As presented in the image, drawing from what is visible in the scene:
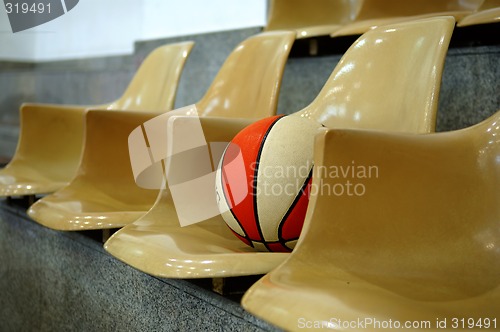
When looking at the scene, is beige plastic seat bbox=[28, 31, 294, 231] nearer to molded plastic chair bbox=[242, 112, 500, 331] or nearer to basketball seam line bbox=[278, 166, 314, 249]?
basketball seam line bbox=[278, 166, 314, 249]

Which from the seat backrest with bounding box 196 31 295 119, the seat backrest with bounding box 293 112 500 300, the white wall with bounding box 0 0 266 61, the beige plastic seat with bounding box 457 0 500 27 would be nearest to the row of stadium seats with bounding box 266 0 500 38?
the beige plastic seat with bounding box 457 0 500 27

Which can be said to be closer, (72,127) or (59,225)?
(59,225)

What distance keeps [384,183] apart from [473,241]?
20cm

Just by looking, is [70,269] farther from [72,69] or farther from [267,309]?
[72,69]

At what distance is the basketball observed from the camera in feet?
4.54

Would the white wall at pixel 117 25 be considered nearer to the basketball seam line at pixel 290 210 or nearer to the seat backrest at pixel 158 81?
the seat backrest at pixel 158 81

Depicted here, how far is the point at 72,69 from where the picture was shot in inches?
187

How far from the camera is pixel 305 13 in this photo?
2.80 m

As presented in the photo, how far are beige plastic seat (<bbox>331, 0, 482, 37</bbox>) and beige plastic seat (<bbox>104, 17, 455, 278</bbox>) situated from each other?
1.29ft

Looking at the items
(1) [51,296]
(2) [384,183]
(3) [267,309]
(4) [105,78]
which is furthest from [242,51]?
(4) [105,78]

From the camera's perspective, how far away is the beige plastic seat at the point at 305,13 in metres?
2.77

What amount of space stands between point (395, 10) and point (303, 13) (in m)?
0.45

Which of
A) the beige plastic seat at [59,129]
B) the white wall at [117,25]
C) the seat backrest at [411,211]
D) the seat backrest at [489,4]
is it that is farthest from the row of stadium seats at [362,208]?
the white wall at [117,25]

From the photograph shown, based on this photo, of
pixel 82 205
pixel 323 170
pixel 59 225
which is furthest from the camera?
pixel 82 205
